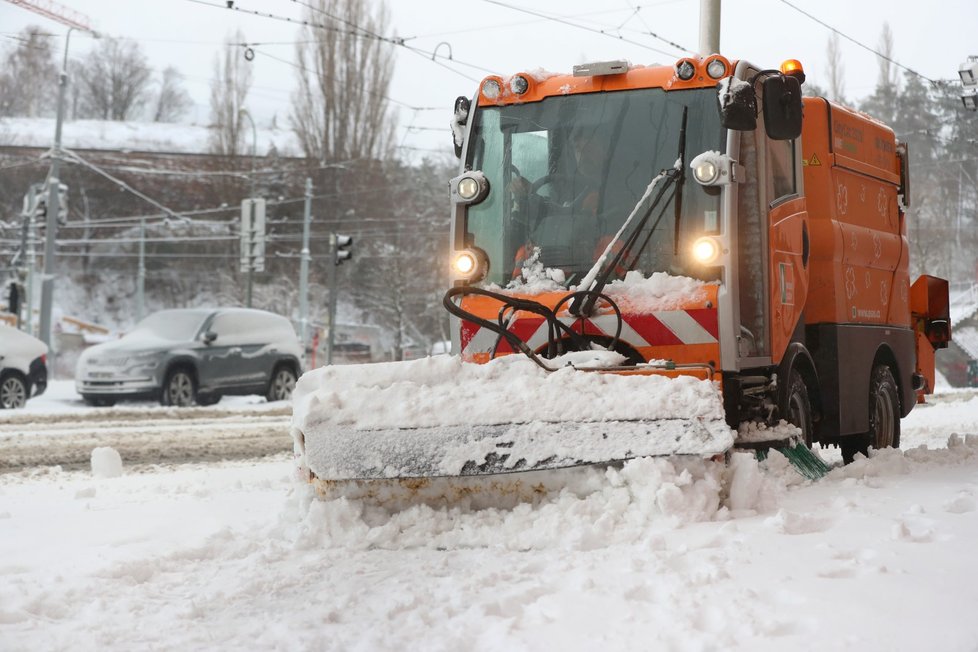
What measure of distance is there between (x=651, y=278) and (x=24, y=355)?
14991mm

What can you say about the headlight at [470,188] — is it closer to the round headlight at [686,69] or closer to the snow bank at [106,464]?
the round headlight at [686,69]

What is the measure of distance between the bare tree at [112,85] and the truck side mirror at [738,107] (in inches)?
2839

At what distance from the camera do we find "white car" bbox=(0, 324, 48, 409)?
756 inches

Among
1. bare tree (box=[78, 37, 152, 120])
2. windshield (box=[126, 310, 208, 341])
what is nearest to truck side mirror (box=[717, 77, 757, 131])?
windshield (box=[126, 310, 208, 341])

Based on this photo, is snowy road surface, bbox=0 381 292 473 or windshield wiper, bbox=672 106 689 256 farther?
snowy road surface, bbox=0 381 292 473

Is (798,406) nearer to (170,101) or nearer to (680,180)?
(680,180)

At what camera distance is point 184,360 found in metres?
19.4

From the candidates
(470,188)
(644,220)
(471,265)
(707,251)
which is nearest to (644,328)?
(707,251)

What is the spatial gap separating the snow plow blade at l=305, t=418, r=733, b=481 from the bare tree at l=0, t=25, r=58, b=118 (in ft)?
98.3

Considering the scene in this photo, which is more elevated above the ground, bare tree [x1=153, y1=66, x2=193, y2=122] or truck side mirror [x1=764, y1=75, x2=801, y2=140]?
bare tree [x1=153, y1=66, x2=193, y2=122]

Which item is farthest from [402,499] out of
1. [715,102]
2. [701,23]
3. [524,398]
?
[701,23]

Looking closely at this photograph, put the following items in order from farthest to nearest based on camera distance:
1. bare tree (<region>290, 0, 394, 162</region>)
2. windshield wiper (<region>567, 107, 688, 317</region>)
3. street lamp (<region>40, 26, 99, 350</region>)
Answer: bare tree (<region>290, 0, 394, 162</region>), street lamp (<region>40, 26, 99, 350</region>), windshield wiper (<region>567, 107, 688, 317</region>)

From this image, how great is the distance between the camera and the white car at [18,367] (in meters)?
19.2

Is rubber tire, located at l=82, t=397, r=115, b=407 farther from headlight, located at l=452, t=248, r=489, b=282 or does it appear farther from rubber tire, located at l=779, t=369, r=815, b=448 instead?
rubber tire, located at l=779, t=369, r=815, b=448
